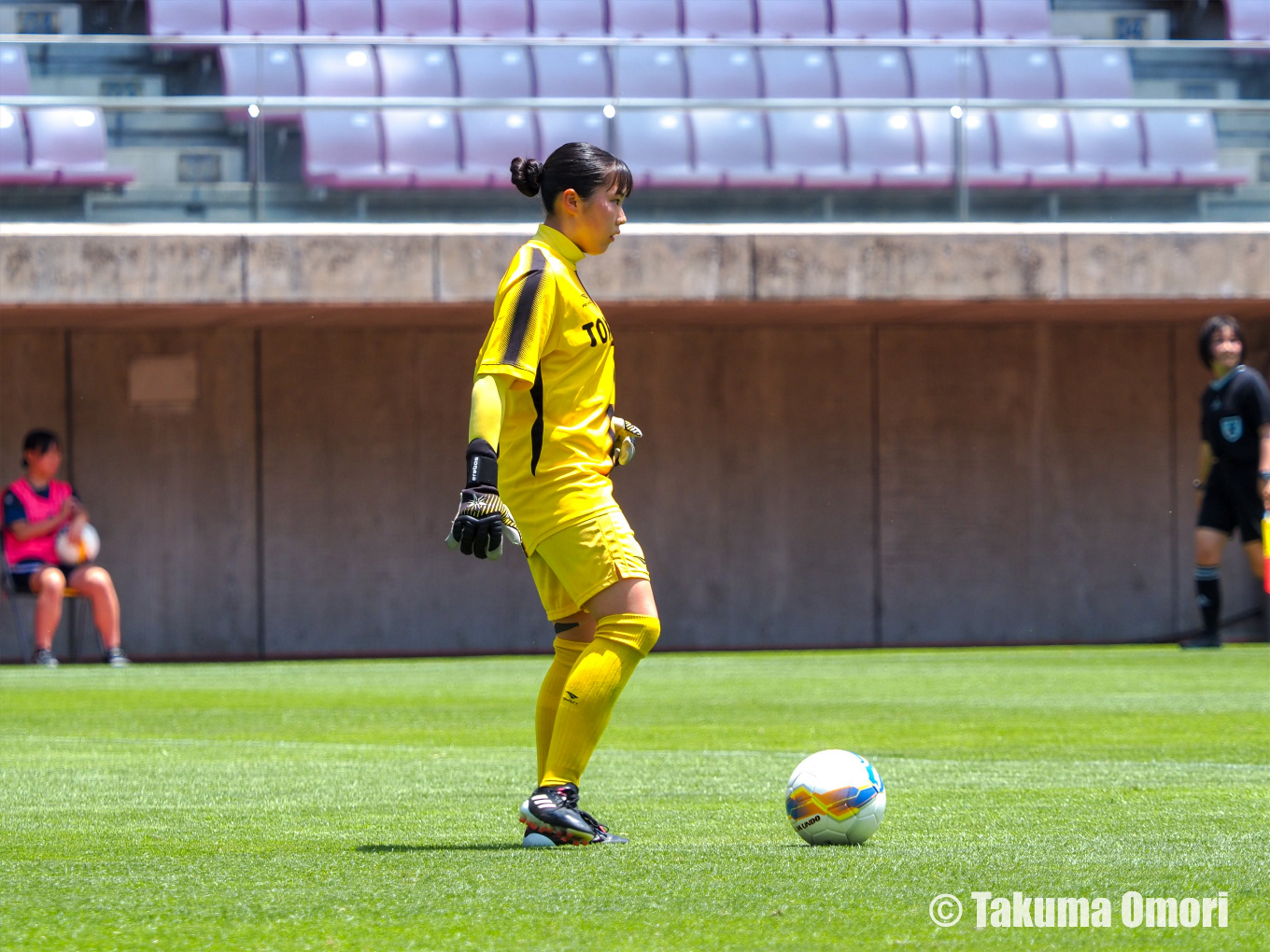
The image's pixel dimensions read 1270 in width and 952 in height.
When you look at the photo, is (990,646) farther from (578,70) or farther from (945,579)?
(578,70)

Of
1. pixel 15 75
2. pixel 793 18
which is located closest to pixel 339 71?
pixel 15 75

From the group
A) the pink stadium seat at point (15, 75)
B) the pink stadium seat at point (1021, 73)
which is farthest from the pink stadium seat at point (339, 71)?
the pink stadium seat at point (1021, 73)

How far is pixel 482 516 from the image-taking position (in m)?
4.23

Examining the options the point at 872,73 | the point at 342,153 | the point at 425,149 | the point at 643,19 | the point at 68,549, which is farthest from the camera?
the point at 643,19

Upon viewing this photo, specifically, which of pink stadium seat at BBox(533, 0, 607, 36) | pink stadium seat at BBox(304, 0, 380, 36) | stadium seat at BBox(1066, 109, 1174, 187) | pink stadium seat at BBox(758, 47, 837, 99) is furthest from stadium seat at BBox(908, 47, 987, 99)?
pink stadium seat at BBox(304, 0, 380, 36)

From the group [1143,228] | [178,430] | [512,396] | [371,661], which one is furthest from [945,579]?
[512,396]

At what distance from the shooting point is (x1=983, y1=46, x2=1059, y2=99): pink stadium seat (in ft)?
51.6

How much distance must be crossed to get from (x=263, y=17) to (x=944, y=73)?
247 inches

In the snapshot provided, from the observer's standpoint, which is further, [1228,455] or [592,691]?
[1228,455]

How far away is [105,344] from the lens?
16.5m

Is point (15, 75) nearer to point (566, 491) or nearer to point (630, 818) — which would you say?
point (630, 818)

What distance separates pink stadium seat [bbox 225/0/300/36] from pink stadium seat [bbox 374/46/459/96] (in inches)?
98.1

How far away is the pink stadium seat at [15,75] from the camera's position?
1462 centimetres

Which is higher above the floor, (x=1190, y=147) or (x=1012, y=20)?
(x=1012, y=20)
